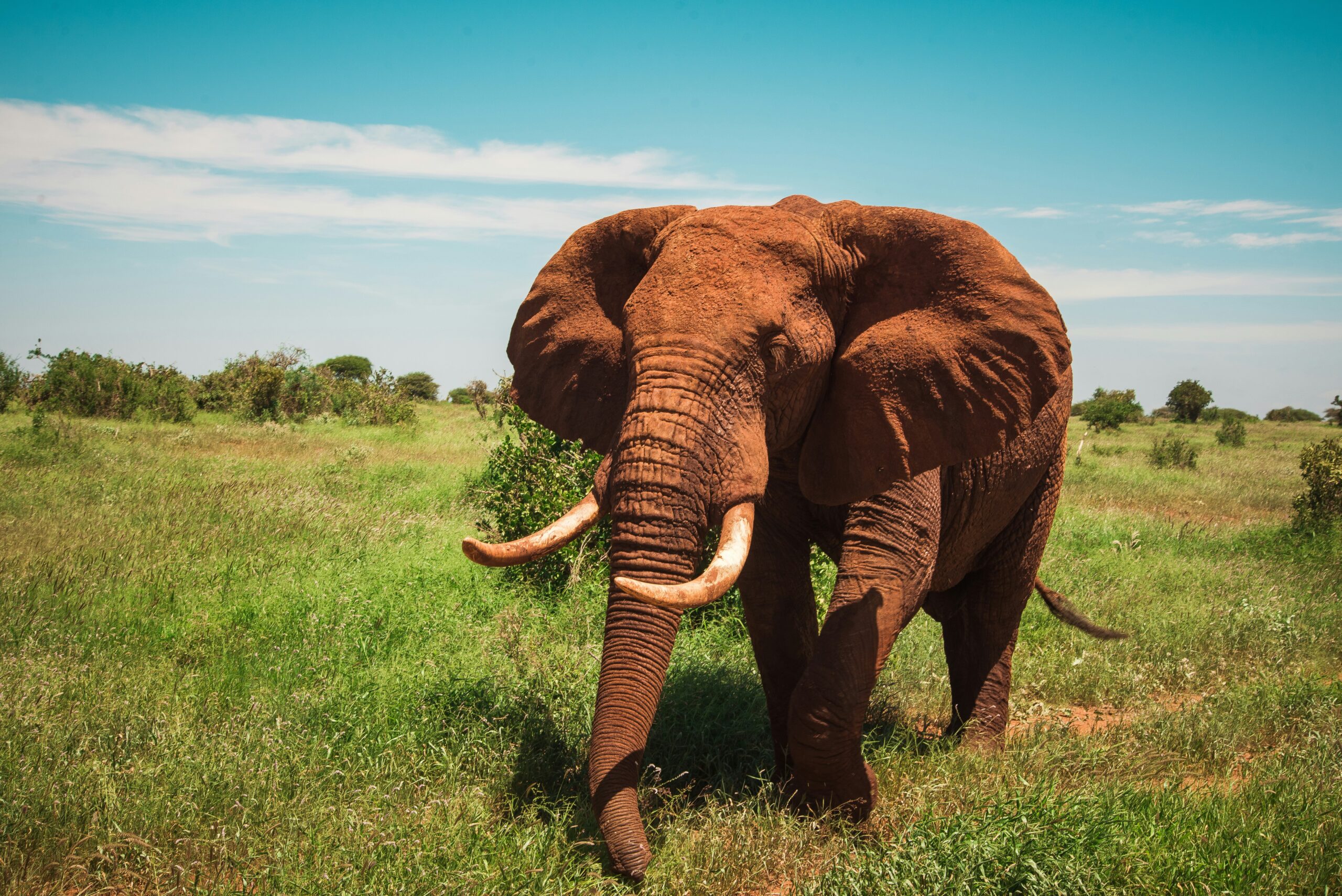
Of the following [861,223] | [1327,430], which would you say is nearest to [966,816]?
[861,223]

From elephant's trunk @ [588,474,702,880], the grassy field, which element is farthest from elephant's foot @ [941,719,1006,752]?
elephant's trunk @ [588,474,702,880]

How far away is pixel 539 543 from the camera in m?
3.21

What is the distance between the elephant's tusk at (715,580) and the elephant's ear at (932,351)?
29.3 inches

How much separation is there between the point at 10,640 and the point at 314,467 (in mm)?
7629

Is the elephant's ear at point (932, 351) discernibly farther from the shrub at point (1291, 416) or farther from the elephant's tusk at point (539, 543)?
the shrub at point (1291, 416)

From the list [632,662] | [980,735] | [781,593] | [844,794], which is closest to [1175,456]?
[980,735]

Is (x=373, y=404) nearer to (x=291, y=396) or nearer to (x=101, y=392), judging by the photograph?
(x=291, y=396)

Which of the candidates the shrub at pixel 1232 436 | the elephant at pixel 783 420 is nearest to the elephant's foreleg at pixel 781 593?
the elephant at pixel 783 420

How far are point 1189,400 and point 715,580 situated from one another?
4417 centimetres

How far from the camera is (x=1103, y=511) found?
556 inches

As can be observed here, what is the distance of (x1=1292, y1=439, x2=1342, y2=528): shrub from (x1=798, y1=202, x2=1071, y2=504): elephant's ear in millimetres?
11033

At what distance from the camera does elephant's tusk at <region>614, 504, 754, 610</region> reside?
282 cm

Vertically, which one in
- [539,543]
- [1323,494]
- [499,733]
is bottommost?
[499,733]

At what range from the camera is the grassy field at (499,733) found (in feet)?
11.5
